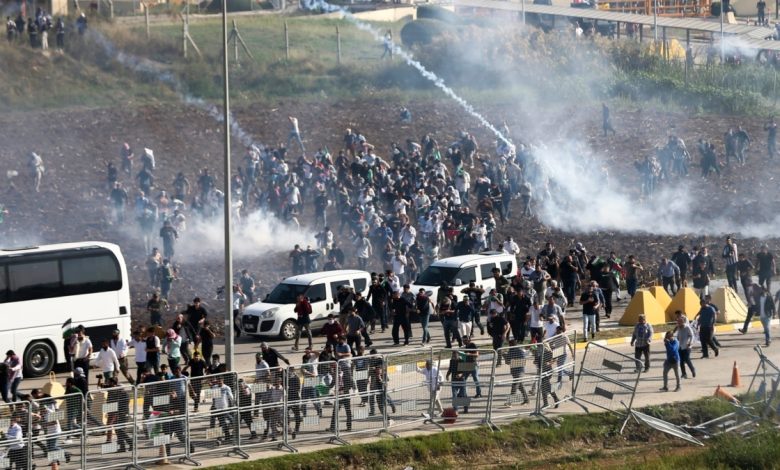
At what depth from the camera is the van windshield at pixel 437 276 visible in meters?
34.7

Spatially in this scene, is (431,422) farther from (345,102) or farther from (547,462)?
(345,102)

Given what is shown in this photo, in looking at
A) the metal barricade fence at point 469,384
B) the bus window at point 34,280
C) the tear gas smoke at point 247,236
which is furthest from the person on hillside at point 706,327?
the tear gas smoke at point 247,236

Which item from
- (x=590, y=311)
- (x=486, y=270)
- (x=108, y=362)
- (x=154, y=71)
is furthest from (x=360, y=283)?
(x=154, y=71)

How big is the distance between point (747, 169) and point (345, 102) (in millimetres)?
16886

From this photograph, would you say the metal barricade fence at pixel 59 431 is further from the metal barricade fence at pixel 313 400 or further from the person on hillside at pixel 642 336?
the person on hillside at pixel 642 336

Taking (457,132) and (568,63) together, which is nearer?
(457,132)

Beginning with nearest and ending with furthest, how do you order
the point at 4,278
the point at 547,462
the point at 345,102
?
the point at 547,462, the point at 4,278, the point at 345,102

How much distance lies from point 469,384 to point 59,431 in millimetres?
7431

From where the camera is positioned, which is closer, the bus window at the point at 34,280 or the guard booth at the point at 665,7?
the bus window at the point at 34,280

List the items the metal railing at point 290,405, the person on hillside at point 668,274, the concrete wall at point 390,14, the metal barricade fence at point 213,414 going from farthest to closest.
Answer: the concrete wall at point 390,14 < the person on hillside at point 668,274 < the metal barricade fence at point 213,414 < the metal railing at point 290,405

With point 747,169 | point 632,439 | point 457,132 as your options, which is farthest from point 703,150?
point 632,439

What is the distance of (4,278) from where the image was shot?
96.0 feet

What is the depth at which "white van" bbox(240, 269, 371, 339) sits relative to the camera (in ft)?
107

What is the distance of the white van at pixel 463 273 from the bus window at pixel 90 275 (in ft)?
24.2
